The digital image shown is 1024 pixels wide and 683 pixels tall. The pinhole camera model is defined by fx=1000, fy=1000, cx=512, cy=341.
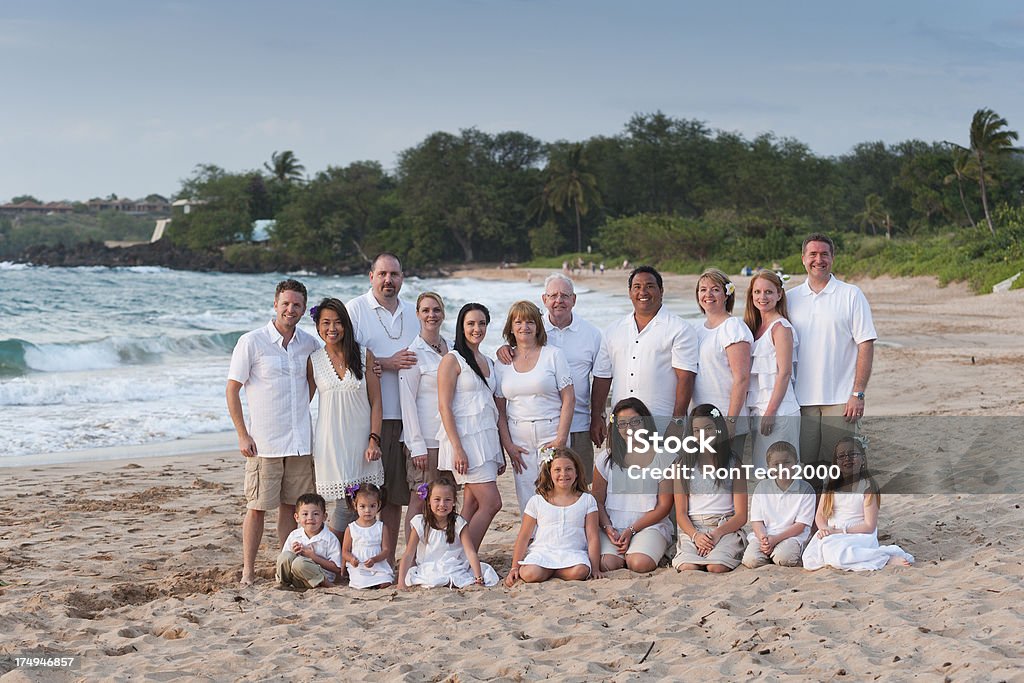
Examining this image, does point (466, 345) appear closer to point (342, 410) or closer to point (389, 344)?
point (389, 344)

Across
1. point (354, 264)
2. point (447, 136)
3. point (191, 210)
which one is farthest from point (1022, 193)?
point (191, 210)

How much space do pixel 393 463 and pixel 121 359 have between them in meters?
14.2

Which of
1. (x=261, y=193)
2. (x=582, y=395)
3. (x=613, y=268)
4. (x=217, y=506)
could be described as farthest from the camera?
(x=261, y=193)

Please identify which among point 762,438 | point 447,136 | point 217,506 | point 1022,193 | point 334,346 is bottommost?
point 217,506

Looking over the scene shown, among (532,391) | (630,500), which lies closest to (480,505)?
(532,391)

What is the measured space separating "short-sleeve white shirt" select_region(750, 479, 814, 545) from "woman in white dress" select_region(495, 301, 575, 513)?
1031 millimetres

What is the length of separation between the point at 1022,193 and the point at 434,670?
4594 centimetres

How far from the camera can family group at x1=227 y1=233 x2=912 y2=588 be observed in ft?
16.4

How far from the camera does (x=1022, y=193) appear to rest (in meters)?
43.2

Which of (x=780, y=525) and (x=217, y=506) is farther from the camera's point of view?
(x=217, y=506)

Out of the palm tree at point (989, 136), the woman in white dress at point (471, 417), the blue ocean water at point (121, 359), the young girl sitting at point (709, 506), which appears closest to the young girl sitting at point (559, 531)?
the woman in white dress at point (471, 417)

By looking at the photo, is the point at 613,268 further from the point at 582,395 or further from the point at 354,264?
the point at 582,395

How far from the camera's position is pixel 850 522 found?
16.1ft

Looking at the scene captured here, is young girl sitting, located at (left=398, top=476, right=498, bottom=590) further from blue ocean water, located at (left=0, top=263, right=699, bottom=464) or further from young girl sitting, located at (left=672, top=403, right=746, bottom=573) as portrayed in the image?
blue ocean water, located at (left=0, top=263, right=699, bottom=464)
